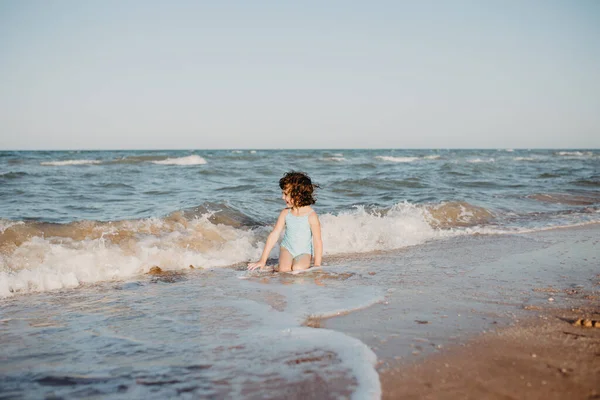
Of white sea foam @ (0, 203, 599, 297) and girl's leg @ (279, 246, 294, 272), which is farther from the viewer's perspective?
girl's leg @ (279, 246, 294, 272)

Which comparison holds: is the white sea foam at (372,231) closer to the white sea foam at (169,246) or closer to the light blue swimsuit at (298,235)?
the white sea foam at (169,246)

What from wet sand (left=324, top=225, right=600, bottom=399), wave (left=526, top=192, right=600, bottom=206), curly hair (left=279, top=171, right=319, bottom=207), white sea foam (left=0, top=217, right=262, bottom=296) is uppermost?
curly hair (left=279, top=171, right=319, bottom=207)

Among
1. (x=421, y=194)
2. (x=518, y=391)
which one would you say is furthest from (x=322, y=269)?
(x=421, y=194)

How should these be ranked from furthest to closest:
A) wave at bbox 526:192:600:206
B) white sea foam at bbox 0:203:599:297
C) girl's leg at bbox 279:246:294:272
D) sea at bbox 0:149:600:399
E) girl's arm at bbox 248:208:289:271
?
wave at bbox 526:192:600:206, girl's leg at bbox 279:246:294:272, girl's arm at bbox 248:208:289:271, white sea foam at bbox 0:203:599:297, sea at bbox 0:149:600:399

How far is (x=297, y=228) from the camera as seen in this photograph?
5.66 m

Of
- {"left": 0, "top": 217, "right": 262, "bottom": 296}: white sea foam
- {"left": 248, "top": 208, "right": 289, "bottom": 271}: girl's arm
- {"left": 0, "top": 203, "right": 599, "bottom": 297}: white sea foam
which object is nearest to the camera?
{"left": 0, "top": 217, "right": 262, "bottom": 296}: white sea foam

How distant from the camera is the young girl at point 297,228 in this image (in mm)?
5562

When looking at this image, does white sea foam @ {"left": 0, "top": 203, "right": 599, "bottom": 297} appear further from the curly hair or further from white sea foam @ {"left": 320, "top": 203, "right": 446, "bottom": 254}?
the curly hair

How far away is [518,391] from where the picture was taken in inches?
86.2

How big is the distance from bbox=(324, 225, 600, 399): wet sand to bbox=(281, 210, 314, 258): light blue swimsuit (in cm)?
170

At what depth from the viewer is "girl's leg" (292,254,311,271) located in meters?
5.58

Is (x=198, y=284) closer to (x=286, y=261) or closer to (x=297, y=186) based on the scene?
(x=286, y=261)

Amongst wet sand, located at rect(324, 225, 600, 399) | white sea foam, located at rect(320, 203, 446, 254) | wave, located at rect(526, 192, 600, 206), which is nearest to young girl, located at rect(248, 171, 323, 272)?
white sea foam, located at rect(320, 203, 446, 254)

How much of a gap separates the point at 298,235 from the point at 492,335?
117 inches
